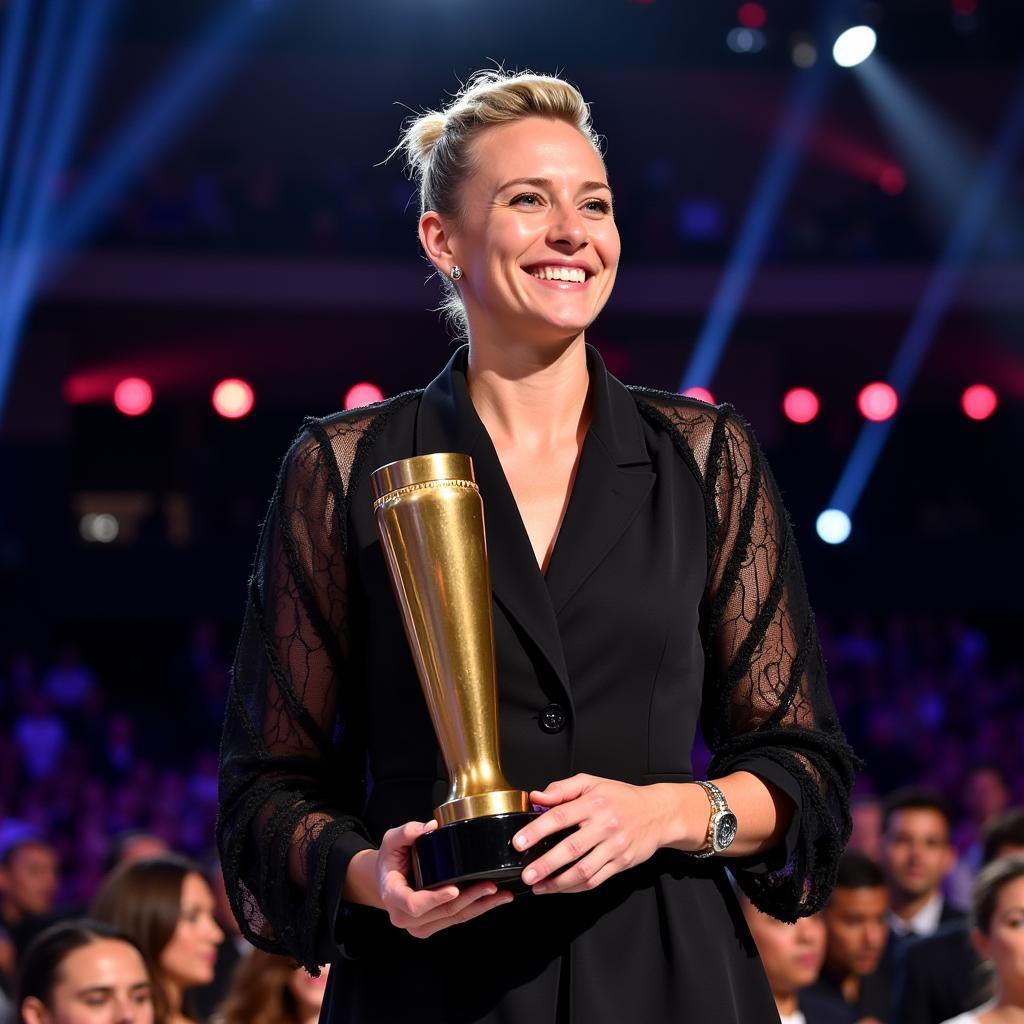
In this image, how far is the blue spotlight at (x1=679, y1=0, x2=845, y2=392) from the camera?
13.1 meters

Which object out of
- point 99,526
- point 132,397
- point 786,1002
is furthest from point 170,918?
point 99,526

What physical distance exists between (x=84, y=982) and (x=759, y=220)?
1102 cm

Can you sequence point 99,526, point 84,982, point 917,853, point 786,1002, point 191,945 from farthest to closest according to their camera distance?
point 99,526 → point 917,853 → point 191,945 → point 786,1002 → point 84,982

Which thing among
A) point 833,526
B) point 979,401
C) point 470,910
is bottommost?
point 470,910

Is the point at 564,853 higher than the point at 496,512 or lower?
lower

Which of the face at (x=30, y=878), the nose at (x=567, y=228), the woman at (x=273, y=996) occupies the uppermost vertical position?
the nose at (x=567, y=228)

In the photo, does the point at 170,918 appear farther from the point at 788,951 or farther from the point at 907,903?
the point at 907,903

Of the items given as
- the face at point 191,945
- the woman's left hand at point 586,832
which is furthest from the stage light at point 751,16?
the woman's left hand at point 586,832

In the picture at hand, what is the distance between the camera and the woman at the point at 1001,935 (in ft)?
12.0

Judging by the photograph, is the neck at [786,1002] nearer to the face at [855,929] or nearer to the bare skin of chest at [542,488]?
the face at [855,929]

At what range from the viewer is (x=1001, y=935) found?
3.79 meters

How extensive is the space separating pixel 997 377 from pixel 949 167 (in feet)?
6.17

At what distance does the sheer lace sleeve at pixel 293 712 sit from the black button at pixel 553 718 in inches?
7.8

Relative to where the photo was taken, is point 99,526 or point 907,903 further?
point 99,526
